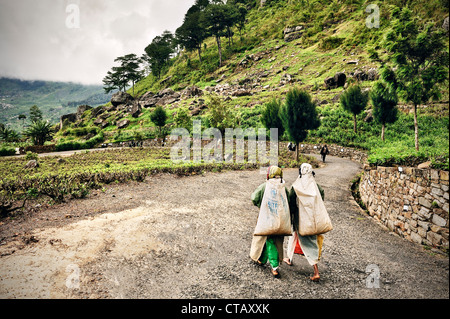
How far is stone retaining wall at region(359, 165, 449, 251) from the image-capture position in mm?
4059

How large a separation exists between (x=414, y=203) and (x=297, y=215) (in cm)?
330

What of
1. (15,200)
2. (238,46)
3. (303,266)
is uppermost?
(238,46)

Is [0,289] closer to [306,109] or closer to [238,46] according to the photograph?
[306,109]

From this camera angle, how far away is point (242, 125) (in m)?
29.5

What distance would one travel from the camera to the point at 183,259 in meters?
4.39

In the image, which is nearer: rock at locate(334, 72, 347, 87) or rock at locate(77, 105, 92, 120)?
rock at locate(334, 72, 347, 87)

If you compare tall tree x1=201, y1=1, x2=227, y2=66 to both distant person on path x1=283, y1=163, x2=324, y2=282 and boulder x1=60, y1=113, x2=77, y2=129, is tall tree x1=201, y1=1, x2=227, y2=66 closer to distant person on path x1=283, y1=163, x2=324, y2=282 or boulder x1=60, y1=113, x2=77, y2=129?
boulder x1=60, y1=113, x2=77, y2=129

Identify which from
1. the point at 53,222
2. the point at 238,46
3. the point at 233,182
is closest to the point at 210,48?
the point at 238,46

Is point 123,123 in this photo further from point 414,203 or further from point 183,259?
point 414,203

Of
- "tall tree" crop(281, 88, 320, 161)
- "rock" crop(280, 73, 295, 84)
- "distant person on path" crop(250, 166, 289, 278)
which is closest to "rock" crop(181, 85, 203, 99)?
"rock" crop(280, 73, 295, 84)

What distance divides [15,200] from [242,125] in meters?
24.9

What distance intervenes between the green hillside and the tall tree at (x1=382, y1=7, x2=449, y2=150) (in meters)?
0.38

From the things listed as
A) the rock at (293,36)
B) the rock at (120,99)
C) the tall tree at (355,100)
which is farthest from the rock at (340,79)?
the rock at (120,99)

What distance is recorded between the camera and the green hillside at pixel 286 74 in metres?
21.9
